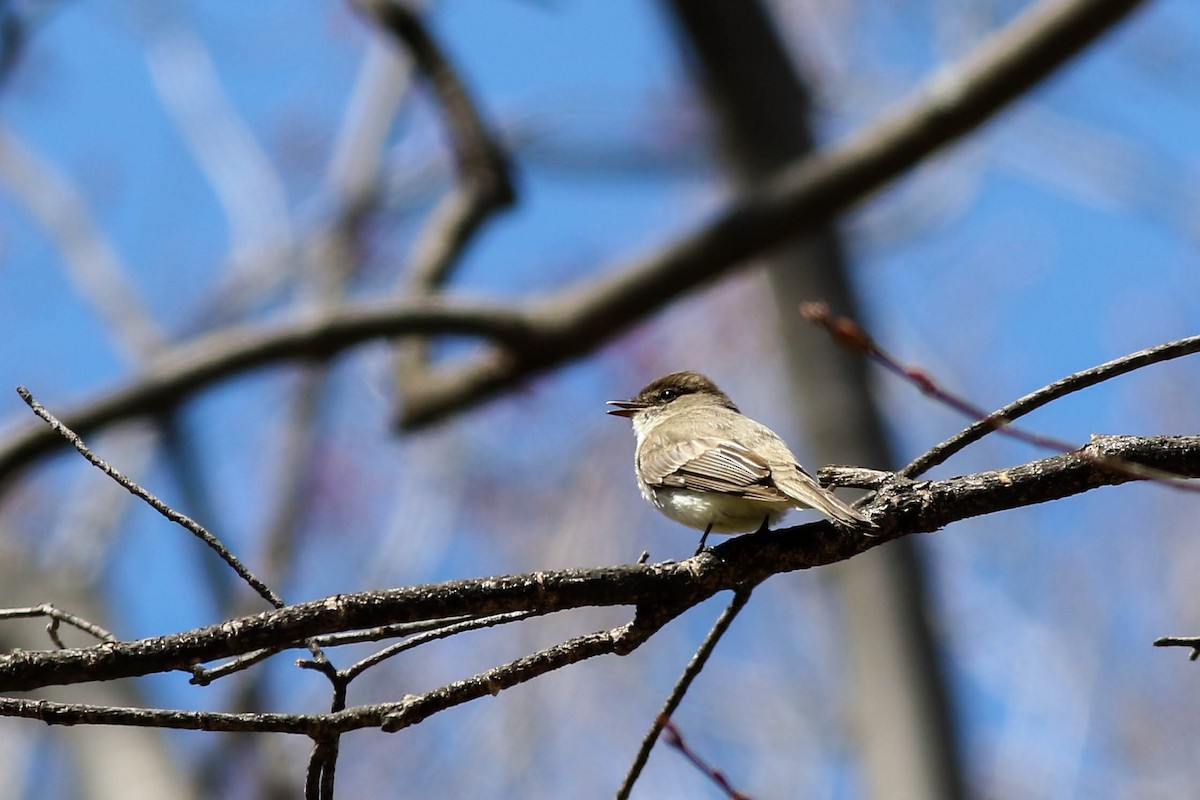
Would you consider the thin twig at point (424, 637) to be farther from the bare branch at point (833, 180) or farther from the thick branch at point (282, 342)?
the bare branch at point (833, 180)

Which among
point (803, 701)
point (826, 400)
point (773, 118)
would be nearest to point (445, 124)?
point (773, 118)

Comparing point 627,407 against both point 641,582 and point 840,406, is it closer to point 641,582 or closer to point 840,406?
point 840,406

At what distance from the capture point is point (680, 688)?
7.47 feet

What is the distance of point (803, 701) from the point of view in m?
13.7

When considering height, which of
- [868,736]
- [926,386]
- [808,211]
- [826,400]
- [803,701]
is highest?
[803,701]

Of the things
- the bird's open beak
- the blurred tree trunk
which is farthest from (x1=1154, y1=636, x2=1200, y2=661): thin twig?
the blurred tree trunk

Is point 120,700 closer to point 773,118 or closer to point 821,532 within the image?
point 773,118

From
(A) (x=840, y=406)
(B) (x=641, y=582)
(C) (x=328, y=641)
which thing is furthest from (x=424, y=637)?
(A) (x=840, y=406)

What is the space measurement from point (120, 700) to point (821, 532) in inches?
236

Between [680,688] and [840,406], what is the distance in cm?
403

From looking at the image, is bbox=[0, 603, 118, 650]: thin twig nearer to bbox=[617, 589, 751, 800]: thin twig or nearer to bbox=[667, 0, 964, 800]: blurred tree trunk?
bbox=[617, 589, 751, 800]: thin twig

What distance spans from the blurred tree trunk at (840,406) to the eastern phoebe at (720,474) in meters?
1.61

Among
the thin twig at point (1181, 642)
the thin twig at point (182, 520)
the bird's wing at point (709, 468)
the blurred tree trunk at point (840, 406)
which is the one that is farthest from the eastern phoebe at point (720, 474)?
the blurred tree trunk at point (840, 406)

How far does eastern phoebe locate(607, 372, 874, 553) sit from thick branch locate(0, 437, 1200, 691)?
457mm
